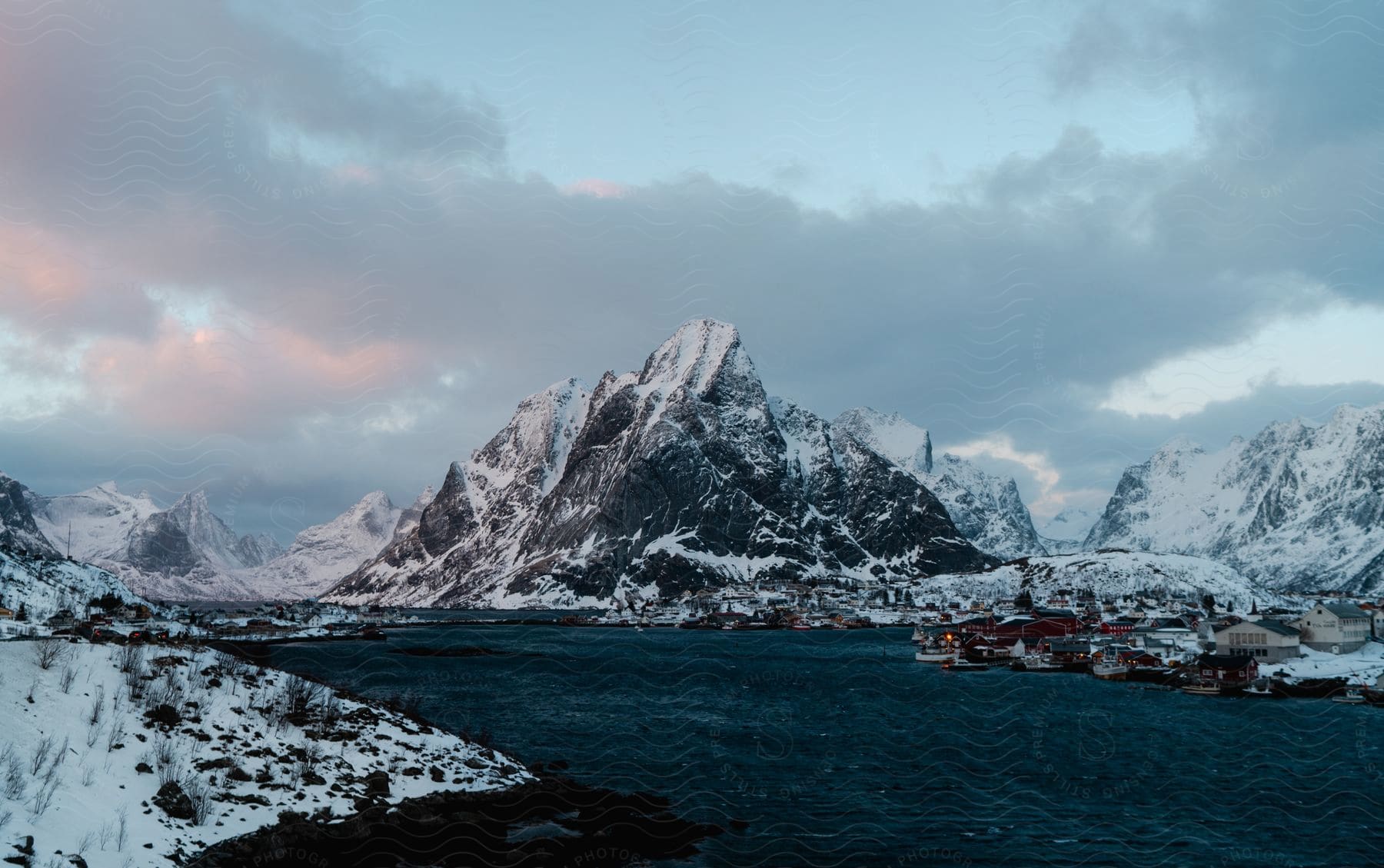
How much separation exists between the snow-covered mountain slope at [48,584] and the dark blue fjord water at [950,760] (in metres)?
27.9

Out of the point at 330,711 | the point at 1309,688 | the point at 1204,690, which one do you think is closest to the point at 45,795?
the point at 330,711

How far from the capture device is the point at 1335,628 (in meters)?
113

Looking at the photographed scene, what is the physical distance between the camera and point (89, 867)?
72.2ft

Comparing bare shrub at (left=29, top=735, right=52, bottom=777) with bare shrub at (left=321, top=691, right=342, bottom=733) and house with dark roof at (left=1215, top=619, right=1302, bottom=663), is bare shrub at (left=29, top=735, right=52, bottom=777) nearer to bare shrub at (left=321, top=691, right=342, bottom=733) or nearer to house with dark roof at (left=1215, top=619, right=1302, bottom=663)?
bare shrub at (left=321, top=691, right=342, bottom=733)

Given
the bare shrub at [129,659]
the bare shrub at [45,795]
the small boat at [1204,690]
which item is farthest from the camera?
the small boat at [1204,690]

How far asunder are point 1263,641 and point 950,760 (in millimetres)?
79384

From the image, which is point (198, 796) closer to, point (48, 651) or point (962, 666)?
point (48, 651)

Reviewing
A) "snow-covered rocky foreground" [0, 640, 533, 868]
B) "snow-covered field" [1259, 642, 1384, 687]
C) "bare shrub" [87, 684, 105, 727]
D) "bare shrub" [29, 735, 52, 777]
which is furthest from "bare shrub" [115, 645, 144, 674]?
"snow-covered field" [1259, 642, 1384, 687]

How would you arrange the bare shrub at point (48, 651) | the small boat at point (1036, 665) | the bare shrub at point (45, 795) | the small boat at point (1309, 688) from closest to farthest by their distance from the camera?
the bare shrub at point (45, 795) → the bare shrub at point (48, 651) → the small boat at point (1309, 688) → the small boat at point (1036, 665)

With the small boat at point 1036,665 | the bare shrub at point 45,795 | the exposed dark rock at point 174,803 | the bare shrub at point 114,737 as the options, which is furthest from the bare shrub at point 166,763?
the small boat at point 1036,665

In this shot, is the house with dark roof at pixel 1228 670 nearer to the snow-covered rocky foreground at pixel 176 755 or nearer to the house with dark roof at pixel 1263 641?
the house with dark roof at pixel 1263 641

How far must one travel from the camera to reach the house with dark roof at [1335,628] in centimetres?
11206

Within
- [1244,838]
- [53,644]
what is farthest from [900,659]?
[53,644]

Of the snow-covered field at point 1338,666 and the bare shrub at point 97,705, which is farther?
the snow-covered field at point 1338,666
